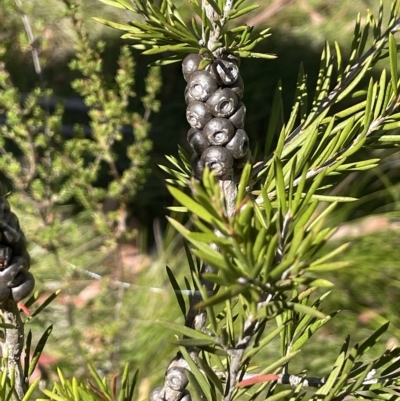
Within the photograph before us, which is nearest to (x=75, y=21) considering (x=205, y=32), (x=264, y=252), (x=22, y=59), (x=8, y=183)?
(x=205, y=32)

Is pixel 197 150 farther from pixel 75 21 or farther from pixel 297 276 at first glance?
pixel 75 21

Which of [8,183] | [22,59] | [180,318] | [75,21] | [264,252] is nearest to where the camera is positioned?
[264,252]

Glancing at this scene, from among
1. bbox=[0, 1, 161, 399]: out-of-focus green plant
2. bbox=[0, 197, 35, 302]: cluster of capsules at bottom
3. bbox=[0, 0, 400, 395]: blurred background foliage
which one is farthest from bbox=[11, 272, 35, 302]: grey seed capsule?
bbox=[0, 1, 161, 399]: out-of-focus green plant

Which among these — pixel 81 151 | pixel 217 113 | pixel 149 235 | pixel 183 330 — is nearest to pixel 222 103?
pixel 217 113

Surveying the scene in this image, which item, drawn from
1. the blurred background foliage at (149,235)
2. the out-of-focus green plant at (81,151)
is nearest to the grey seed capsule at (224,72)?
the blurred background foliage at (149,235)

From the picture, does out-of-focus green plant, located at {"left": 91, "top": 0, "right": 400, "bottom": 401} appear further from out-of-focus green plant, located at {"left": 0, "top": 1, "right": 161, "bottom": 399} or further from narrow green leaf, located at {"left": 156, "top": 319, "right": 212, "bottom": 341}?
out-of-focus green plant, located at {"left": 0, "top": 1, "right": 161, "bottom": 399}

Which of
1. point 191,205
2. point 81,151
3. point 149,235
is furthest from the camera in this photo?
point 149,235

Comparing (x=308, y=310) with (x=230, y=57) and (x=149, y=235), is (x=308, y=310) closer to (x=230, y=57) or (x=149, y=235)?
(x=230, y=57)
